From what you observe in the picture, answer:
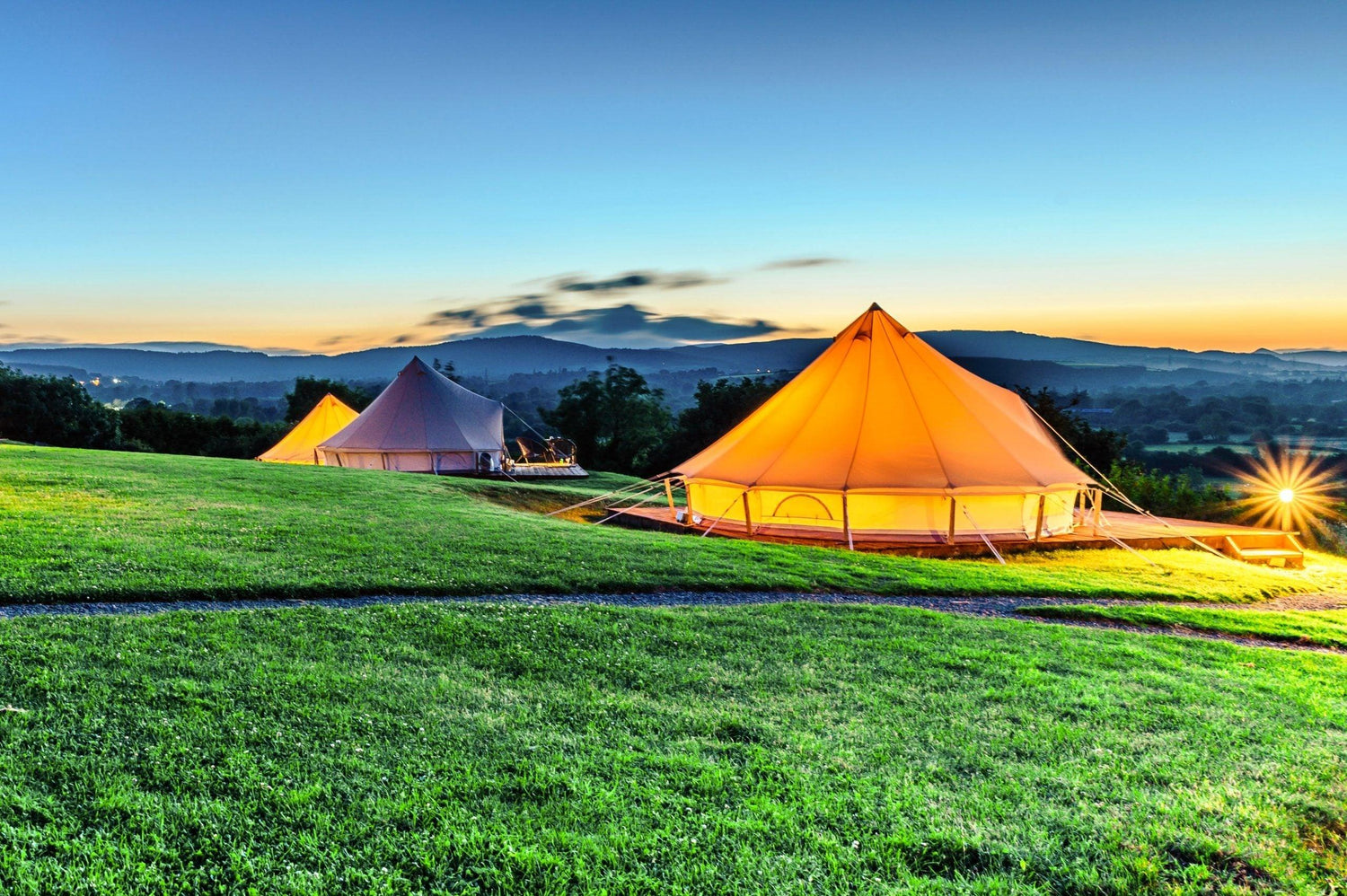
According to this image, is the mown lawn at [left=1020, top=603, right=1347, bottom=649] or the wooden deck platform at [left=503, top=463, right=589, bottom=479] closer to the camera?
the mown lawn at [left=1020, top=603, right=1347, bottom=649]

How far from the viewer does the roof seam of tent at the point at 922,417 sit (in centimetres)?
1470

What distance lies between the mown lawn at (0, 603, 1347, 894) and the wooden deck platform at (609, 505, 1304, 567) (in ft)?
25.1

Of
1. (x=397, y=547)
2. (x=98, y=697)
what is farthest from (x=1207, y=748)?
(x=397, y=547)

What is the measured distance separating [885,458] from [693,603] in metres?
7.64

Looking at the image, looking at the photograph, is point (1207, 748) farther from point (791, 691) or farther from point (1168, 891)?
point (791, 691)

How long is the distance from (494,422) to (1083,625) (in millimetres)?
Answer: 28681

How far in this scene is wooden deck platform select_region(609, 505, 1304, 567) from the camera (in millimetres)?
14508

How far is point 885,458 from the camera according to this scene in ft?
49.6

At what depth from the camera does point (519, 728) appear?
15.5 ft

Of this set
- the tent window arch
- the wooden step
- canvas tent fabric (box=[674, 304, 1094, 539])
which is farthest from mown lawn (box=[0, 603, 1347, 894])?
the wooden step

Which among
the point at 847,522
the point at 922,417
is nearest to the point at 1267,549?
the point at 922,417

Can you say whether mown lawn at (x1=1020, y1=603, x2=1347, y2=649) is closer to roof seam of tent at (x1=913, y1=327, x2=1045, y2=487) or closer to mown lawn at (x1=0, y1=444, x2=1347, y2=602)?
mown lawn at (x1=0, y1=444, x2=1347, y2=602)

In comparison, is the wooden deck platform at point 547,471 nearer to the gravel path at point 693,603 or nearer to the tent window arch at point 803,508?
the tent window arch at point 803,508

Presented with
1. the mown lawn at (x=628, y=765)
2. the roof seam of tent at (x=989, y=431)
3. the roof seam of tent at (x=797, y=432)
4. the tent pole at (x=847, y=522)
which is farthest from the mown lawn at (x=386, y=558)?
the roof seam of tent at (x=797, y=432)
